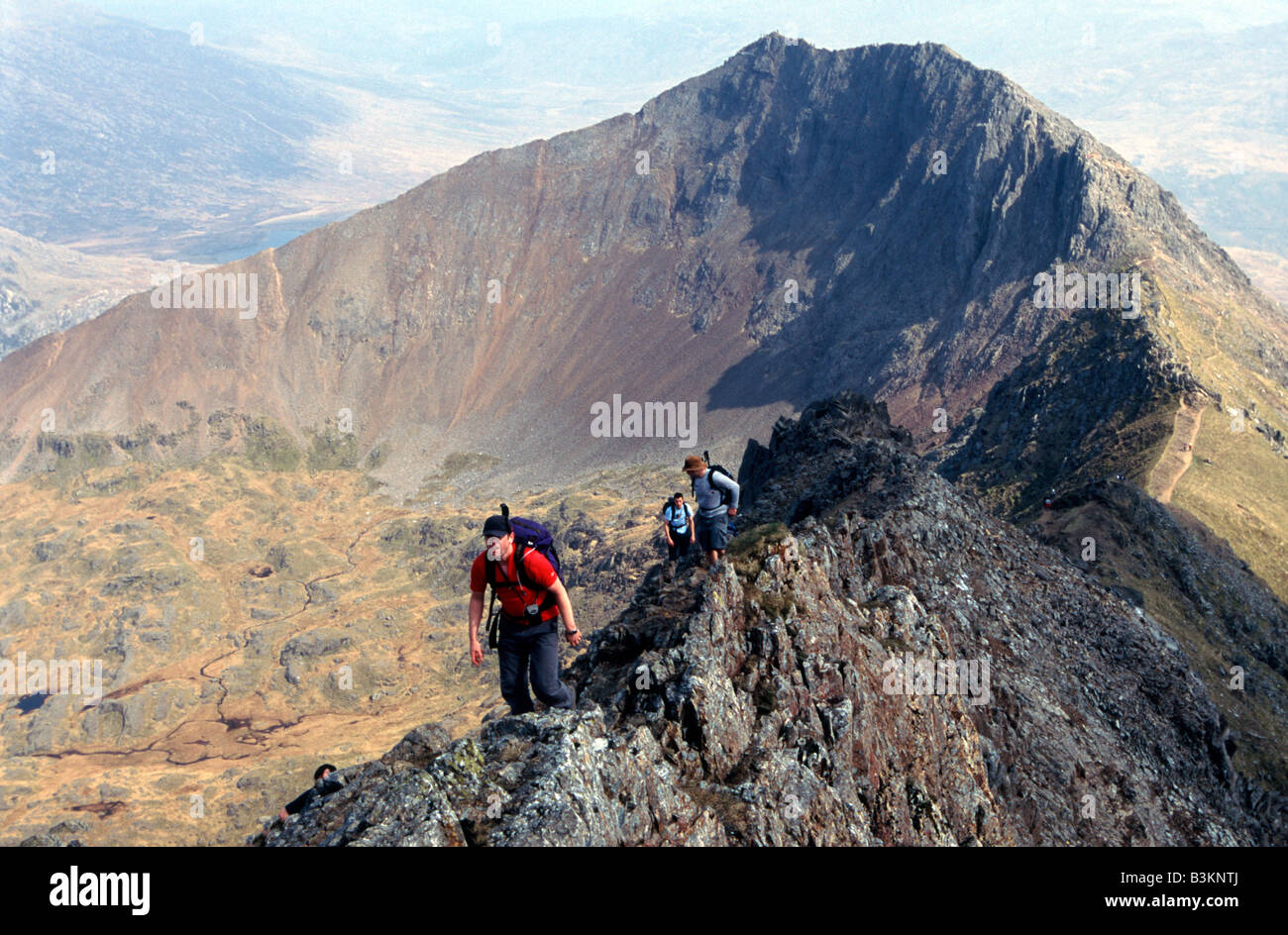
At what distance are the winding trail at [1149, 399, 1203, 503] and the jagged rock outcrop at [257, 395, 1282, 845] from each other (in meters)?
32.0

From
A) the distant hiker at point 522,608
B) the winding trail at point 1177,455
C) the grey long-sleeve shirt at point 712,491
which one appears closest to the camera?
the distant hiker at point 522,608

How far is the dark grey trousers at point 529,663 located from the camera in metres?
16.9

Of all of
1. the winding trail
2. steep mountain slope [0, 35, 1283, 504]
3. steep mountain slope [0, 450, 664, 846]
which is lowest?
steep mountain slope [0, 450, 664, 846]

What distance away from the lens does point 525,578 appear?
16391 millimetres

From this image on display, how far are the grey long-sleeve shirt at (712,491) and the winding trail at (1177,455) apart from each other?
4950 centimetres

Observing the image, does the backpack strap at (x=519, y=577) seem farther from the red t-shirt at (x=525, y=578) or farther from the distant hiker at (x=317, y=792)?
the distant hiker at (x=317, y=792)

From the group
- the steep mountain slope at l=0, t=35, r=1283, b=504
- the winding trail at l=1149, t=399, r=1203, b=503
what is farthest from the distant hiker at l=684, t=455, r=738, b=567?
the steep mountain slope at l=0, t=35, r=1283, b=504

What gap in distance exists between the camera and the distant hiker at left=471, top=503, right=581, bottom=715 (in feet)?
53.0

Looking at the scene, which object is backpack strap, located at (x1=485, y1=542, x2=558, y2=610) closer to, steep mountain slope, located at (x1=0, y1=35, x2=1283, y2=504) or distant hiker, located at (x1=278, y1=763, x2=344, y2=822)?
distant hiker, located at (x1=278, y1=763, x2=344, y2=822)

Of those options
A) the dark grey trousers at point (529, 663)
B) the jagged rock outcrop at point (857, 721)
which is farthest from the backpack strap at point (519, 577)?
the jagged rock outcrop at point (857, 721)

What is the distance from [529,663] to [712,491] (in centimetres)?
1036

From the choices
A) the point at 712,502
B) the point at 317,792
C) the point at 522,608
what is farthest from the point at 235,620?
the point at 522,608

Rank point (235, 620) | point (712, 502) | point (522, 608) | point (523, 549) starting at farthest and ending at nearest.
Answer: point (235, 620) → point (712, 502) → point (522, 608) → point (523, 549)

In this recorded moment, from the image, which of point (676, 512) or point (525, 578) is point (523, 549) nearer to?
point (525, 578)
